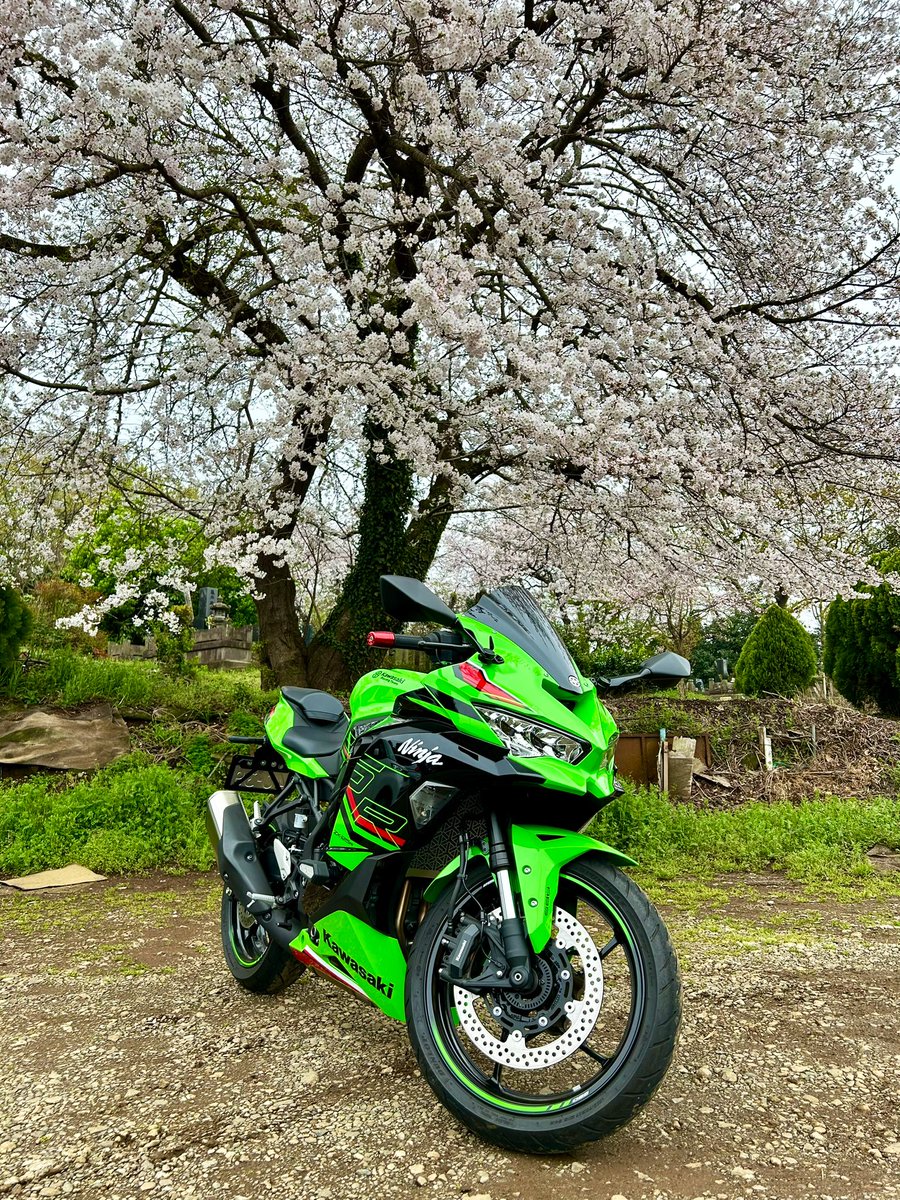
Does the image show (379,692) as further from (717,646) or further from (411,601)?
(717,646)

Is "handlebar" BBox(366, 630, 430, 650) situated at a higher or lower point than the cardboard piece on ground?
higher

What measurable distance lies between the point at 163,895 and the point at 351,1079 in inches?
109

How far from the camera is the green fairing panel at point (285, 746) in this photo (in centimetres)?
299

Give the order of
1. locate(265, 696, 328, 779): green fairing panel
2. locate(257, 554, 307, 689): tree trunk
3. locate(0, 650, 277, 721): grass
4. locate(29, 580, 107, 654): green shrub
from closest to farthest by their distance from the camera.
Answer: locate(265, 696, 328, 779): green fairing panel → locate(0, 650, 277, 721): grass → locate(257, 554, 307, 689): tree trunk → locate(29, 580, 107, 654): green shrub

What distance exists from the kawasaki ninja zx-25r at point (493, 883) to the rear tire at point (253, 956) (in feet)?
1.23

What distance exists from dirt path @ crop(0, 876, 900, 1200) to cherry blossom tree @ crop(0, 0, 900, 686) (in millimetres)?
3655

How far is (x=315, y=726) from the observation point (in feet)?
10.5

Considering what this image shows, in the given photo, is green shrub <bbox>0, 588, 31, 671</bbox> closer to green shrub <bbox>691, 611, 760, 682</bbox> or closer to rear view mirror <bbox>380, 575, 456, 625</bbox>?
rear view mirror <bbox>380, 575, 456, 625</bbox>

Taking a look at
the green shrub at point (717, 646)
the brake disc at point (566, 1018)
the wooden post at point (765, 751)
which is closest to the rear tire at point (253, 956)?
the brake disc at point (566, 1018)

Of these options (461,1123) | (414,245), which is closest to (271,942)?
(461,1123)

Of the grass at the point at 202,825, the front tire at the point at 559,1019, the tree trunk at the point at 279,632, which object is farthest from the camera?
the tree trunk at the point at 279,632

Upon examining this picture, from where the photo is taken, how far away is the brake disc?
206 centimetres

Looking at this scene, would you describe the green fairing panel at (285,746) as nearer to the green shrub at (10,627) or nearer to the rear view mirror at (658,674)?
the rear view mirror at (658,674)

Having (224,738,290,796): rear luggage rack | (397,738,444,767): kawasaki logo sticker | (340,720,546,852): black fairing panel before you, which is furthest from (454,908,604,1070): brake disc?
(224,738,290,796): rear luggage rack
